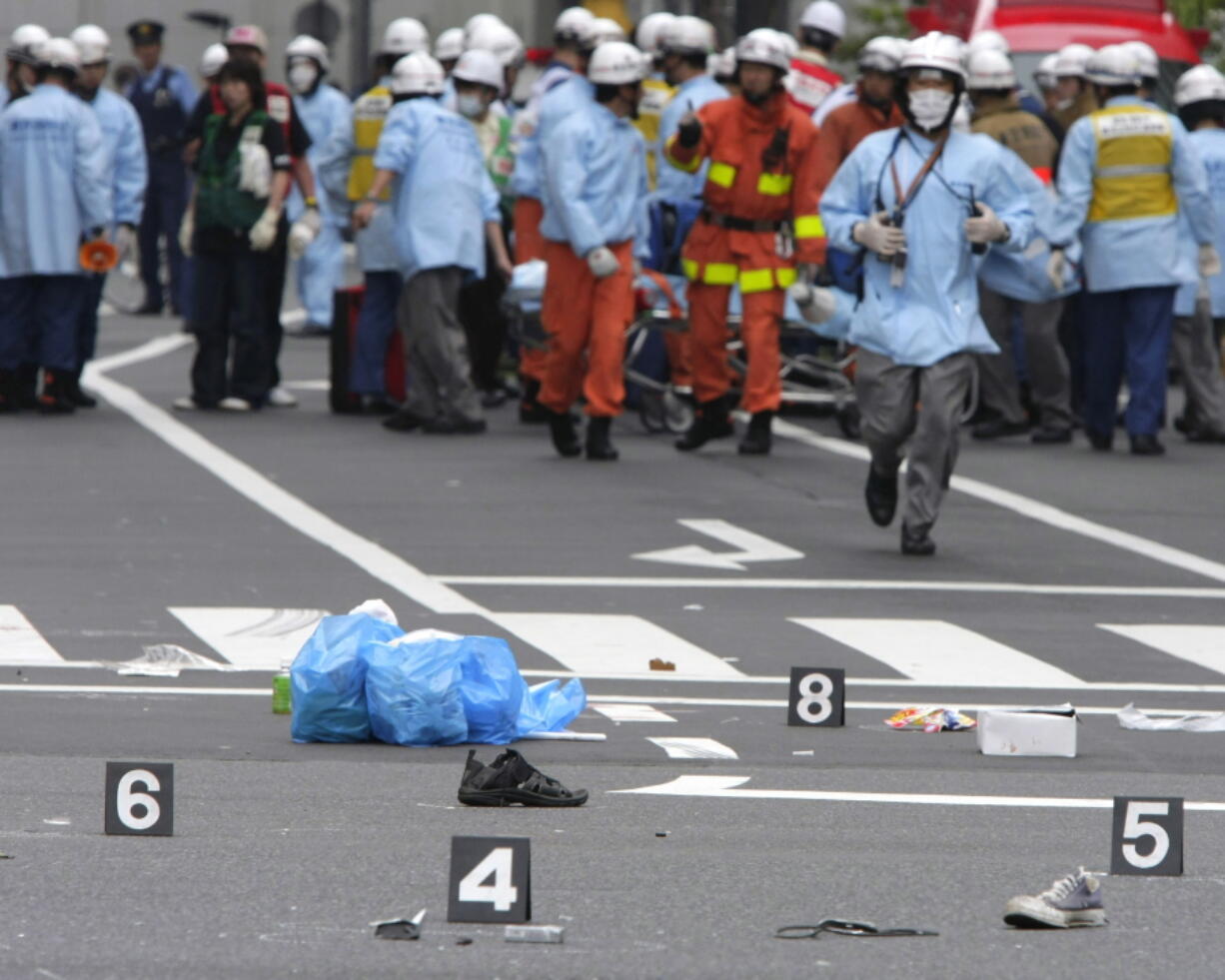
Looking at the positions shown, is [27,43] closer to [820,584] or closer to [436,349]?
[436,349]

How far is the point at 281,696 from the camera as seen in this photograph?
838cm

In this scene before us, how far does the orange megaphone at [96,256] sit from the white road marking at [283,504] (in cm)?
88

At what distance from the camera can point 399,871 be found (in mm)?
6215

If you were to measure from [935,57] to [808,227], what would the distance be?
3508 mm

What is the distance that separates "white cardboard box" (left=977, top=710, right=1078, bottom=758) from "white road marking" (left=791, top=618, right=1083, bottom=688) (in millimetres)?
1225

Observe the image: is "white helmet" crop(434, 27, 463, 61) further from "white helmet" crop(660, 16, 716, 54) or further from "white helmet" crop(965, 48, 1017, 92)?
"white helmet" crop(965, 48, 1017, 92)

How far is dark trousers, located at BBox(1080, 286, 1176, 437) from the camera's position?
54.6 feet

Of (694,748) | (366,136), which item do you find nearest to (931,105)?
(694,748)

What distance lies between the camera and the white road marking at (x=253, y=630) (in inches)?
372

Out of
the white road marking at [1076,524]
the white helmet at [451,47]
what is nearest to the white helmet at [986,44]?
the white road marking at [1076,524]

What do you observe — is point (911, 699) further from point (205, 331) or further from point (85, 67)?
point (85, 67)

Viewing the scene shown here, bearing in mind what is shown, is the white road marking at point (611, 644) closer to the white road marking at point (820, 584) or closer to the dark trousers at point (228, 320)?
the white road marking at point (820, 584)

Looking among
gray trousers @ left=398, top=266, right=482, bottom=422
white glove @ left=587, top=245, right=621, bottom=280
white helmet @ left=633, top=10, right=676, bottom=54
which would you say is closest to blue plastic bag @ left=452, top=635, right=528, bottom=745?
white glove @ left=587, top=245, right=621, bottom=280

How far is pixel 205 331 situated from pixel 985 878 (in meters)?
11.9
